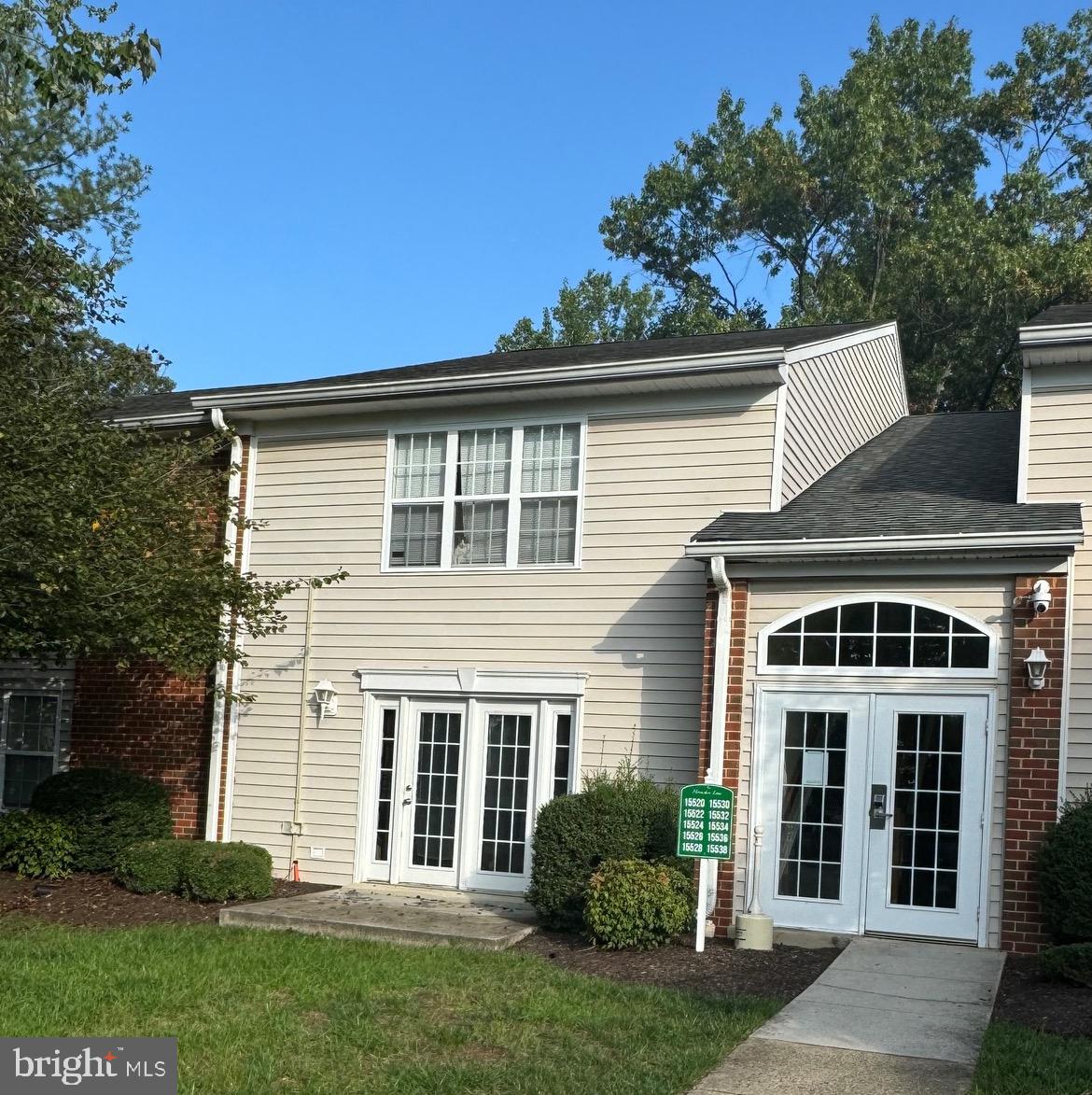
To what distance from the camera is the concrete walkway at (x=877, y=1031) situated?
6918mm

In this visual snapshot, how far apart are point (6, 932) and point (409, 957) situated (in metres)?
3.63

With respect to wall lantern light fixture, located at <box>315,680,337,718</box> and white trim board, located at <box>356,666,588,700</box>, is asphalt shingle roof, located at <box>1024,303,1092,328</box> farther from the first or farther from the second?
wall lantern light fixture, located at <box>315,680,337,718</box>

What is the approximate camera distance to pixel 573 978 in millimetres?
9414

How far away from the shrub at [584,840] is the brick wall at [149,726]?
4896mm

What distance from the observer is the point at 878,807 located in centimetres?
1107

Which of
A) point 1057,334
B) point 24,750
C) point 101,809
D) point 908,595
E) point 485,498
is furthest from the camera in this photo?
point 24,750

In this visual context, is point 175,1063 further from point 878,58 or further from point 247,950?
point 878,58

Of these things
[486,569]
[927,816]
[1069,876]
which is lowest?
[1069,876]

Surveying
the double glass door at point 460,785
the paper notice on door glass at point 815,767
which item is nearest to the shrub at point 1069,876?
the paper notice on door glass at point 815,767

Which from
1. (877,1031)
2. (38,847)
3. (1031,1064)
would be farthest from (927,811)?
(38,847)

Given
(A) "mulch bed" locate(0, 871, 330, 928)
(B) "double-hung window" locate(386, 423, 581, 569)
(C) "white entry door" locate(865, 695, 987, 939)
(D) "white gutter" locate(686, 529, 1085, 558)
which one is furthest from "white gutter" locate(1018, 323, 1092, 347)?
(A) "mulch bed" locate(0, 871, 330, 928)

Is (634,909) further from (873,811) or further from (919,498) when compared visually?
(919,498)

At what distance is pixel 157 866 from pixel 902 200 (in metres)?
26.9

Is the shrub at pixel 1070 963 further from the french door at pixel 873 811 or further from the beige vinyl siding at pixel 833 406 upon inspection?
the beige vinyl siding at pixel 833 406
